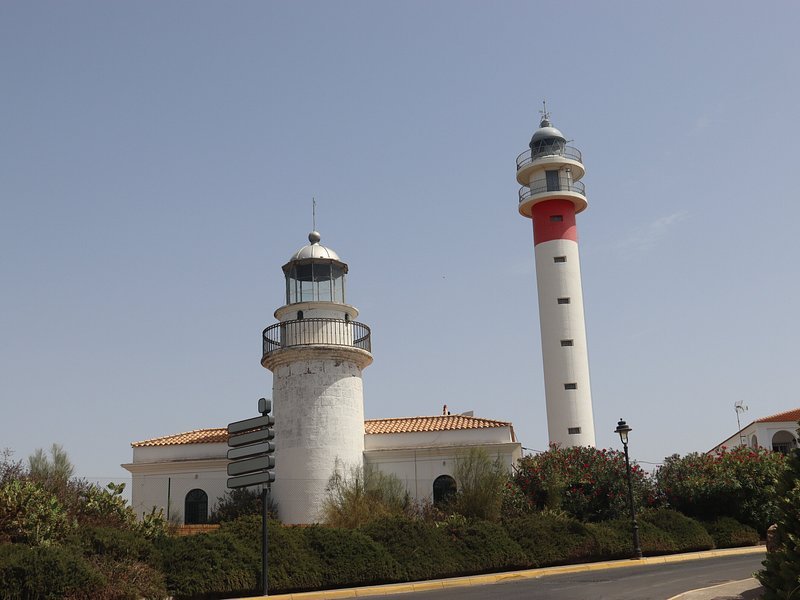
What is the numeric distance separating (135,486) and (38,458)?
147 inches

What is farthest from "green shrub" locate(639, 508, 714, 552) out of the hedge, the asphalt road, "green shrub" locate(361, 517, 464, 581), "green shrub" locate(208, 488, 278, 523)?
"green shrub" locate(208, 488, 278, 523)

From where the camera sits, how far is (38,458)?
104 ft

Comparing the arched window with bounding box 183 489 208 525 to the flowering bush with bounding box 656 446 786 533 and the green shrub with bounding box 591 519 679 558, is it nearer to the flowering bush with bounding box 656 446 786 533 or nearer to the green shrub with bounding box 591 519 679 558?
the green shrub with bounding box 591 519 679 558

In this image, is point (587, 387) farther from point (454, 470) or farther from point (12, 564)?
point (12, 564)

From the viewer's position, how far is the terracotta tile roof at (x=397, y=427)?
30969mm

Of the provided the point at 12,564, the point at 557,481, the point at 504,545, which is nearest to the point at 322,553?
the point at 504,545

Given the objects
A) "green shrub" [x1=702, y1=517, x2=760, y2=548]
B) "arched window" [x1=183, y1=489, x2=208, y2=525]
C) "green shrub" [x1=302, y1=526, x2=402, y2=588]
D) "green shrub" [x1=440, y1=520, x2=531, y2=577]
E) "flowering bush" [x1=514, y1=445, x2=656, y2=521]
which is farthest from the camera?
"arched window" [x1=183, y1=489, x2=208, y2=525]

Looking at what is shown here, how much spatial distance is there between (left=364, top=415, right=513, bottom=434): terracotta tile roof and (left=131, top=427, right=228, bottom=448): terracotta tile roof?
5792 mm

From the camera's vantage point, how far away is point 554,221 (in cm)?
3578

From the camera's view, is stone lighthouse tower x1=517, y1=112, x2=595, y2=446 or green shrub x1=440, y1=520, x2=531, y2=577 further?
stone lighthouse tower x1=517, y1=112, x2=595, y2=446

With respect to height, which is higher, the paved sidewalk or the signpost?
the signpost

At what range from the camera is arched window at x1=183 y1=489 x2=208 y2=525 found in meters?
30.9

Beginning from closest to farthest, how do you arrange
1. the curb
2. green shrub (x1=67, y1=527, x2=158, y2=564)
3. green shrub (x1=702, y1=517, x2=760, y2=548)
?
green shrub (x1=67, y1=527, x2=158, y2=564) < the curb < green shrub (x1=702, y1=517, x2=760, y2=548)

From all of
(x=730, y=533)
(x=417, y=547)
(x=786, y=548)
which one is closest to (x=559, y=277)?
(x=730, y=533)
